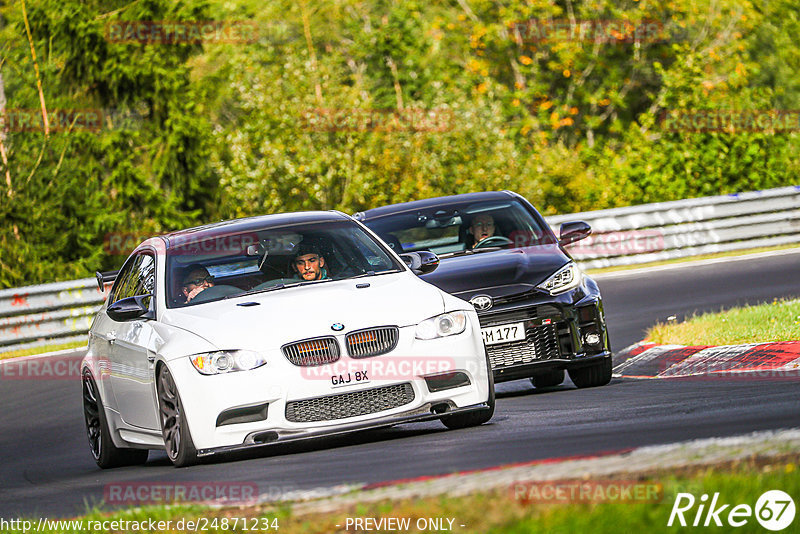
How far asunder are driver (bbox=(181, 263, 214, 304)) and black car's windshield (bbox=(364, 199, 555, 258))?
324cm

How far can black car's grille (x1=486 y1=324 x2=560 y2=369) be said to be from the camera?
34.9 ft

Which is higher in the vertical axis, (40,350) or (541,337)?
(541,337)

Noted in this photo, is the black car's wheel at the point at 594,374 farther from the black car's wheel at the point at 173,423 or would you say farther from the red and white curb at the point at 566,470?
the red and white curb at the point at 566,470

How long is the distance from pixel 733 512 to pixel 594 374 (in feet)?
21.1

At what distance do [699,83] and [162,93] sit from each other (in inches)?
461

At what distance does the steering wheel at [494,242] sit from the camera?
40.2 ft

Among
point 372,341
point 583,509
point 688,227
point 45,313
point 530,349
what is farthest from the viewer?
point 688,227

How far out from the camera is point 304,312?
8352 mm


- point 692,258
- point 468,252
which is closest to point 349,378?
point 468,252

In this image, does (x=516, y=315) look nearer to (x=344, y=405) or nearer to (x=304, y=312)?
(x=304, y=312)

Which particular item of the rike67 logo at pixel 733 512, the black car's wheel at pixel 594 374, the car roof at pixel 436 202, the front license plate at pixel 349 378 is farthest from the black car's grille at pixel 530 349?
the rike67 logo at pixel 733 512

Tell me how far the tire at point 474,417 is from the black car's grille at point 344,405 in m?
0.67

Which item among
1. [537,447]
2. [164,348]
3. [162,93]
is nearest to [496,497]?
[537,447]

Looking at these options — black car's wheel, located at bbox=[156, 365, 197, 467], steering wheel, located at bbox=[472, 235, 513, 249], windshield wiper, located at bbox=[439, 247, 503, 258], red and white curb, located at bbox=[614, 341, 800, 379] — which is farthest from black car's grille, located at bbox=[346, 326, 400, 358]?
steering wheel, located at bbox=[472, 235, 513, 249]
